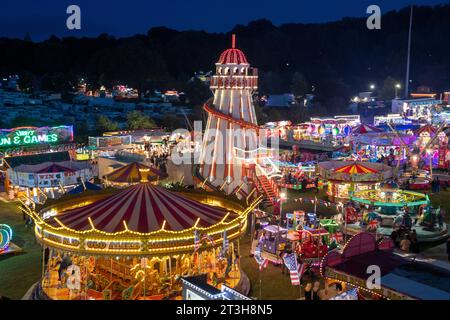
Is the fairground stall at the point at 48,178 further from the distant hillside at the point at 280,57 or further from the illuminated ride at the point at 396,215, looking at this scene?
the distant hillside at the point at 280,57

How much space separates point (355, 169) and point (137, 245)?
563 inches

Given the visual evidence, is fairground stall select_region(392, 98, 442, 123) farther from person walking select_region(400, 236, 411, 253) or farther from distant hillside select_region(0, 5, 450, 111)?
person walking select_region(400, 236, 411, 253)

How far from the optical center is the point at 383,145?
33.1 metres

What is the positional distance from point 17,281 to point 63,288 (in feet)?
9.44

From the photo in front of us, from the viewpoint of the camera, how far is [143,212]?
1267cm

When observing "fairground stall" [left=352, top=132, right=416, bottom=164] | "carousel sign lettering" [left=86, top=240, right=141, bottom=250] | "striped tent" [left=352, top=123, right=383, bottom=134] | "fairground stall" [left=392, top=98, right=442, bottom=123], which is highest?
"fairground stall" [left=392, top=98, right=442, bottom=123]

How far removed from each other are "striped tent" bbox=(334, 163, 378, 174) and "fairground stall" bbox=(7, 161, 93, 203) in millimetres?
11355

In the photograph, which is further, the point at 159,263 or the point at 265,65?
the point at 265,65

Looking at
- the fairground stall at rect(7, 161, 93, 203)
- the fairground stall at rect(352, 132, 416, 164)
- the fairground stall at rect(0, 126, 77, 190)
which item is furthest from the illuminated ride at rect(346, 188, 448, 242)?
the fairground stall at rect(0, 126, 77, 190)

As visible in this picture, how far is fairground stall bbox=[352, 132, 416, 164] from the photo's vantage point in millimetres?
32594

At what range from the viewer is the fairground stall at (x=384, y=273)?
399 inches

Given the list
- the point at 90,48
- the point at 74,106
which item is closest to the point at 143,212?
the point at 74,106
